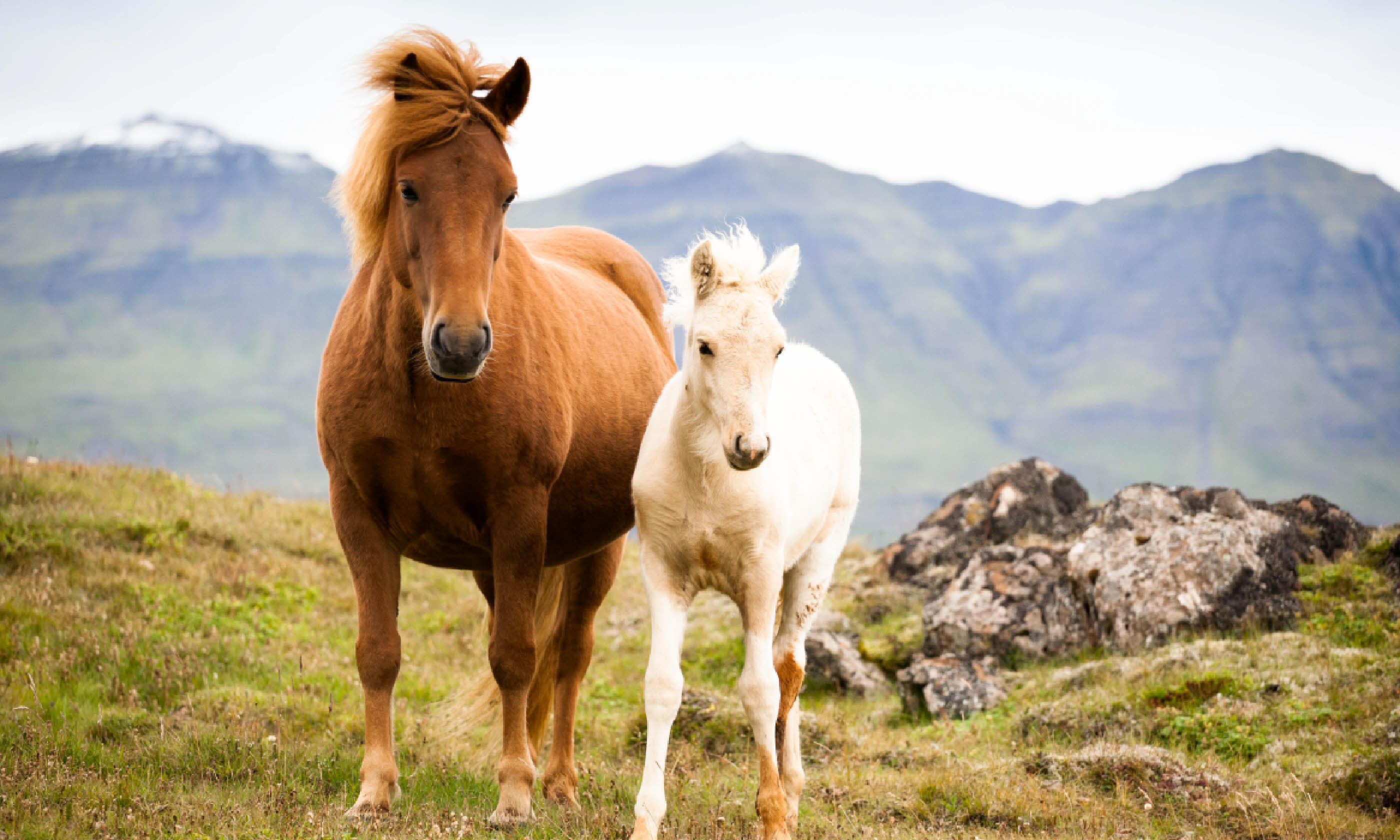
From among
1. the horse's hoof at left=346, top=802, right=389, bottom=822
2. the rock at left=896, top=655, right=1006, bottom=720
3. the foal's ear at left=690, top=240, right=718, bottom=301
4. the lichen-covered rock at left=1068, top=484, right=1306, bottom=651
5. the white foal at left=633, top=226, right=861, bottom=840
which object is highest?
the foal's ear at left=690, top=240, right=718, bottom=301

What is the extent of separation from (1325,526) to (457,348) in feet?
28.4

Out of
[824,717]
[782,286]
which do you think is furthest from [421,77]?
[824,717]

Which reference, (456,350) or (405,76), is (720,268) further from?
(405,76)

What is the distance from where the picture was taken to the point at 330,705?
615cm

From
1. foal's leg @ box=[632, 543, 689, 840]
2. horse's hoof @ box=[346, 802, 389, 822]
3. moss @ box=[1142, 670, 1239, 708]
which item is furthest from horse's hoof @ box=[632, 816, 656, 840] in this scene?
moss @ box=[1142, 670, 1239, 708]

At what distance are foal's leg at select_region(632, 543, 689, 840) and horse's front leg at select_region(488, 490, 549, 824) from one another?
0.61 metres

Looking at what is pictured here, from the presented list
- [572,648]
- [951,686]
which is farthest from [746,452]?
[951,686]

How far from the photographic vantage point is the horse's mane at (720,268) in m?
4.14

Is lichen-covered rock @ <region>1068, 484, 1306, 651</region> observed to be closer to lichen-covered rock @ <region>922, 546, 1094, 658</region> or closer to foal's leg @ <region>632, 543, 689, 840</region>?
lichen-covered rock @ <region>922, 546, 1094, 658</region>

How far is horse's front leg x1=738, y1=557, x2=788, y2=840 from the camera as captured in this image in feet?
13.7

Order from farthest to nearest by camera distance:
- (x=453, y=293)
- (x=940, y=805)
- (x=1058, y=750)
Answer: (x=1058, y=750) → (x=940, y=805) → (x=453, y=293)

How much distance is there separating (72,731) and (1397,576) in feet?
31.2

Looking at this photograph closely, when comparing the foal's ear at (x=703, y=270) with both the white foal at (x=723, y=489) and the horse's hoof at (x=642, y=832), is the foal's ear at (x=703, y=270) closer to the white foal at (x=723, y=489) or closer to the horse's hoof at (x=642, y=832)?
the white foal at (x=723, y=489)

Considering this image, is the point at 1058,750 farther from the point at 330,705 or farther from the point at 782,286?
the point at 330,705
